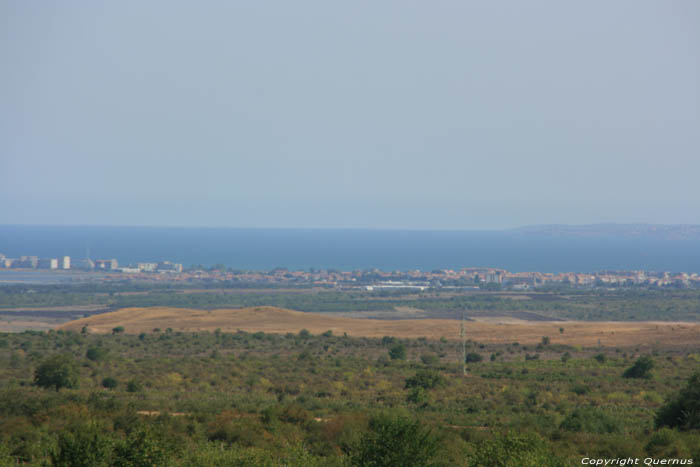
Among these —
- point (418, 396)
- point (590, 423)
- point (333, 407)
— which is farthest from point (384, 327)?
point (590, 423)

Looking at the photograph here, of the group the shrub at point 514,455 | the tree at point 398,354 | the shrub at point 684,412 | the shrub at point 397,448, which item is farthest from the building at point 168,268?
the shrub at point 514,455

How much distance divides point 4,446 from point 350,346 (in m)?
37.1

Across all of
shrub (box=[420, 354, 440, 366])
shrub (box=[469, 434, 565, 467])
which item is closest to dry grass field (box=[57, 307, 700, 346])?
shrub (box=[420, 354, 440, 366])

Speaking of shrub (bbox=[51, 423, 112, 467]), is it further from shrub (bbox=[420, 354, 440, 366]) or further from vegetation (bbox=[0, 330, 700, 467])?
shrub (bbox=[420, 354, 440, 366])

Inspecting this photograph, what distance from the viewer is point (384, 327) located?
225 ft

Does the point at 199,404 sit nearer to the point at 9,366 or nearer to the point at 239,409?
the point at 239,409

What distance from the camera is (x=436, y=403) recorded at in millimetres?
26938

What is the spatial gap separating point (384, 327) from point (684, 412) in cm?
4812

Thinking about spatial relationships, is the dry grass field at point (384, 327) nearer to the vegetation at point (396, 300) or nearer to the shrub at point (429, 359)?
the shrub at point (429, 359)

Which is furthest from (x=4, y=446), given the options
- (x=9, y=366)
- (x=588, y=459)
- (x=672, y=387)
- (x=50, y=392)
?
(x=672, y=387)

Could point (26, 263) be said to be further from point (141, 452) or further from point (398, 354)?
point (141, 452)

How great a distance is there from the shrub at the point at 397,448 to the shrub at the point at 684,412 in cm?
908

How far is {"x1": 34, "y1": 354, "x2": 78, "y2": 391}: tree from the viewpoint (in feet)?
94.8

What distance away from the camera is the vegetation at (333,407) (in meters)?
15.0
